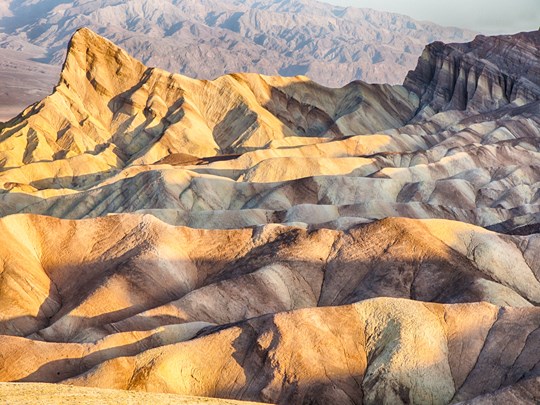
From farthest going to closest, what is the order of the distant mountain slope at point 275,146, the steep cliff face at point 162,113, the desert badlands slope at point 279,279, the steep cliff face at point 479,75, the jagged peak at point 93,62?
1. the steep cliff face at point 479,75
2. the jagged peak at point 93,62
3. the steep cliff face at point 162,113
4. the distant mountain slope at point 275,146
5. the desert badlands slope at point 279,279

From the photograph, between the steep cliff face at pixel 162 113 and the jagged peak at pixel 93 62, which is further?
the jagged peak at pixel 93 62

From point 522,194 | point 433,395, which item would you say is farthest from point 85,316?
point 522,194

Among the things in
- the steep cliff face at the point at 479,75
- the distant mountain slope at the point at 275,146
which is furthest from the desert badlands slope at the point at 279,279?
the steep cliff face at the point at 479,75

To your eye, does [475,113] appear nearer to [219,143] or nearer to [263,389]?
[219,143]

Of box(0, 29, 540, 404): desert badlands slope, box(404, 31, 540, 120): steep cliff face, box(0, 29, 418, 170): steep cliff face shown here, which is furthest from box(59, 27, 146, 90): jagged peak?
box(404, 31, 540, 120): steep cliff face

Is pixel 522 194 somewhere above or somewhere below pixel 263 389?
below

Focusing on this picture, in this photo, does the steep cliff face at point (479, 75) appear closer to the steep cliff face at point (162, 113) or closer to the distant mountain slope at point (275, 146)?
the distant mountain slope at point (275, 146)

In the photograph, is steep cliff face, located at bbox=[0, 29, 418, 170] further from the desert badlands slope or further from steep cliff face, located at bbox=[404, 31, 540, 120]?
steep cliff face, located at bbox=[404, 31, 540, 120]
